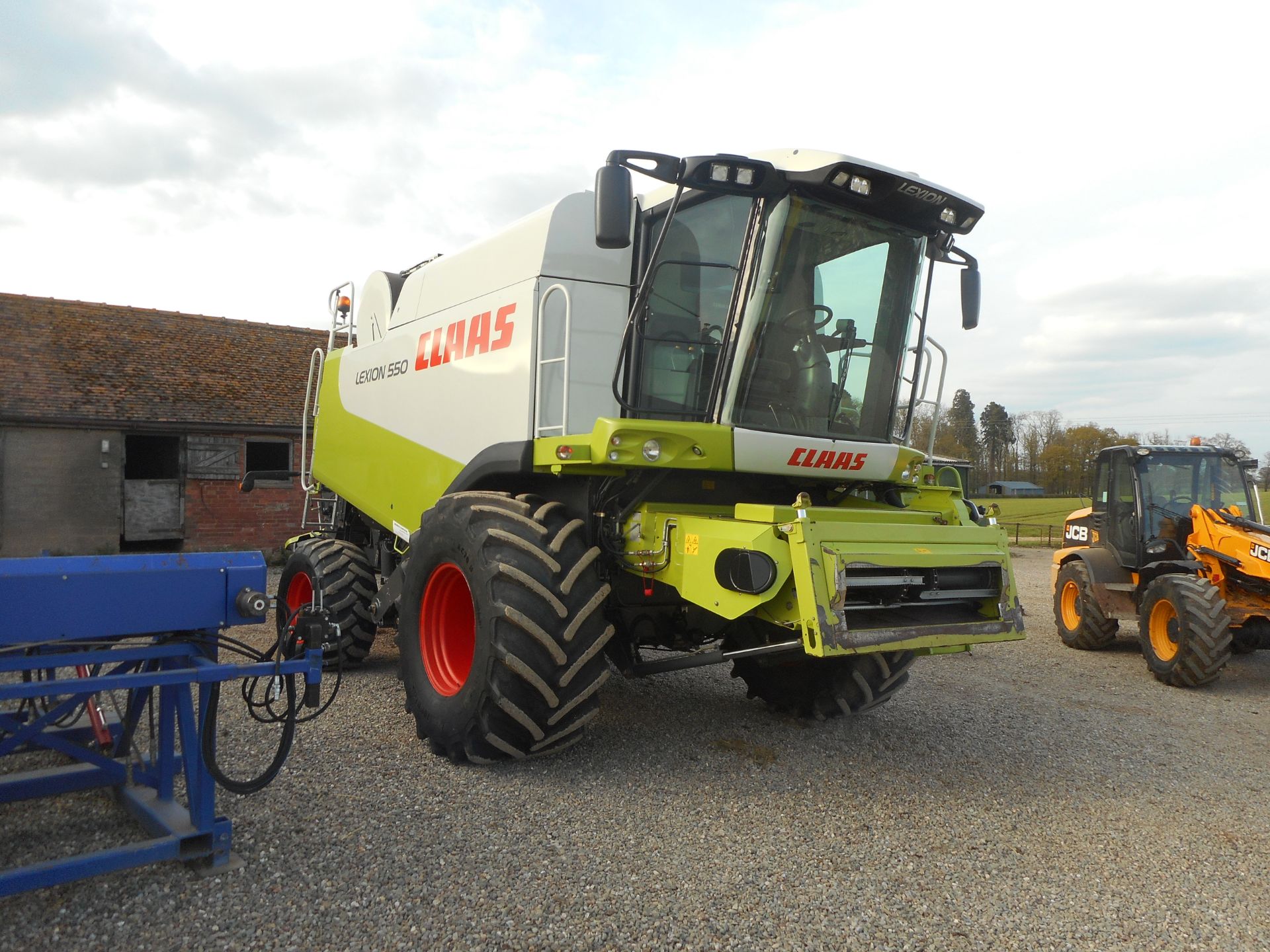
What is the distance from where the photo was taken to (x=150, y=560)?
9.96ft

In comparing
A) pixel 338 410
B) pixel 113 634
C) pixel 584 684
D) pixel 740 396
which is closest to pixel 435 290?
pixel 338 410

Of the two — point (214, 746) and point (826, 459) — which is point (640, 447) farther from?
point (214, 746)

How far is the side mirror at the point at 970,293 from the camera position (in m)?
5.22

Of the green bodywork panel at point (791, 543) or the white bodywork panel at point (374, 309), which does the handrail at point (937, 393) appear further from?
the white bodywork panel at point (374, 309)

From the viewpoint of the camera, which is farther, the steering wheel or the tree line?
the tree line

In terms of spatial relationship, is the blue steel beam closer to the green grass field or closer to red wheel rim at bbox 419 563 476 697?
red wheel rim at bbox 419 563 476 697

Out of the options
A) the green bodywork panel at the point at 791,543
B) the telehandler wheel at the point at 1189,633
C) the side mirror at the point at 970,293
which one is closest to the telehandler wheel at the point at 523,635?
A: the green bodywork panel at the point at 791,543

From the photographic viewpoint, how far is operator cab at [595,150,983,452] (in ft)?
14.3

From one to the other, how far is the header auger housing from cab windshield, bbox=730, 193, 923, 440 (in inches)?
0.5

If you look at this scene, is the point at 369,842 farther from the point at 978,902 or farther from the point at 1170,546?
the point at 1170,546

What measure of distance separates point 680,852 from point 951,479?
3.65 m

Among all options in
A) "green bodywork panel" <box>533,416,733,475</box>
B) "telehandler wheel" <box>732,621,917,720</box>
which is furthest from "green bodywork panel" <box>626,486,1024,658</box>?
"telehandler wheel" <box>732,621,917,720</box>

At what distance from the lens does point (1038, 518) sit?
104 ft

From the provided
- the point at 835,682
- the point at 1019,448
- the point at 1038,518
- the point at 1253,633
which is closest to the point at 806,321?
the point at 835,682
